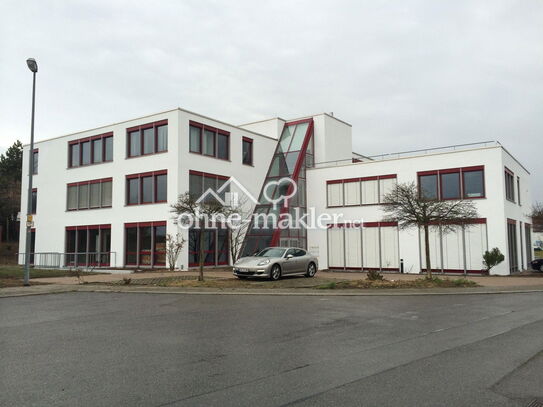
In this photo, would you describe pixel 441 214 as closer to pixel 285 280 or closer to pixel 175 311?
pixel 285 280

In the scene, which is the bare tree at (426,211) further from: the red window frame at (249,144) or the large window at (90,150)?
the large window at (90,150)

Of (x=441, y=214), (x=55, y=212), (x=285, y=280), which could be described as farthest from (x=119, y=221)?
(x=441, y=214)

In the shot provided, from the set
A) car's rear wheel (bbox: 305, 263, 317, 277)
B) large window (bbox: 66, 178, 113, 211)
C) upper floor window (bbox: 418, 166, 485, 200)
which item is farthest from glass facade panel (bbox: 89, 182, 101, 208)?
upper floor window (bbox: 418, 166, 485, 200)

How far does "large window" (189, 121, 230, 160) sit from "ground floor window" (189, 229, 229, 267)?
4.69 meters

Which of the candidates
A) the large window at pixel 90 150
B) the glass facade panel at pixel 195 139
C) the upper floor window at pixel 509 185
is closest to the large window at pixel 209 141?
the glass facade panel at pixel 195 139

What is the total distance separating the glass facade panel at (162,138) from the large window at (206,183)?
87.5 inches

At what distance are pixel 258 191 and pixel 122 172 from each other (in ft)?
28.5

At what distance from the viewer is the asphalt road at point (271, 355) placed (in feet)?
17.0

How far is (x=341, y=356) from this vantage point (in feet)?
22.9

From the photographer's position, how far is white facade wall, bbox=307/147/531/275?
25.3 m

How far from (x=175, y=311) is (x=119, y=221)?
1963cm

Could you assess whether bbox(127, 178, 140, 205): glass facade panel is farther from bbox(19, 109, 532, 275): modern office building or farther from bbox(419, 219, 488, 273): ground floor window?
bbox(419, 219, 488, 273): ground floor window

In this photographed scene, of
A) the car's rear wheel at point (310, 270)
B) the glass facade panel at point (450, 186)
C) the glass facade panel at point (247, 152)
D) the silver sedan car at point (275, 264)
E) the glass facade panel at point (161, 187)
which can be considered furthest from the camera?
the glass facade panel at point (247, 152)

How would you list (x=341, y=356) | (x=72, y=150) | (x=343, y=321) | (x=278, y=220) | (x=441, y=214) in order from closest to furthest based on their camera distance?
(x=341, y=356) < (x=343, y=321) < (x=441, y=214) < (x=278, y=220) < (x=72, y=150)
